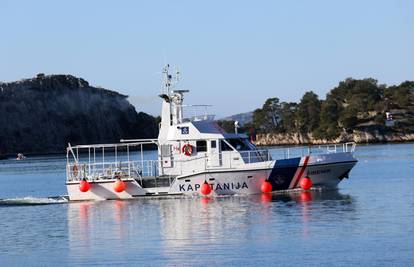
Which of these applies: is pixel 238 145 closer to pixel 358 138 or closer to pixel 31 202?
pixel 31 202

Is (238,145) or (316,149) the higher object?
(316,149)

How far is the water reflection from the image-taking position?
28703 millimetres

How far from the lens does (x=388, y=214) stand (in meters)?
33.4

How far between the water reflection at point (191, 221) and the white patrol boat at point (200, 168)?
22.0 inches

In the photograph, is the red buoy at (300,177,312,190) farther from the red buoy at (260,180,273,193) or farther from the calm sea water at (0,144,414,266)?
the red buoy at (260,180,273,193)

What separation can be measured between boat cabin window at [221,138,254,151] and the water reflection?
2.16 m

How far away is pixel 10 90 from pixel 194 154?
514 ft

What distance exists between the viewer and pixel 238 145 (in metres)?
41.4

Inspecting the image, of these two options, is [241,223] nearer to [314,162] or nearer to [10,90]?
[314,162]

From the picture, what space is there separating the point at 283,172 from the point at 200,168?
3527 millimetres

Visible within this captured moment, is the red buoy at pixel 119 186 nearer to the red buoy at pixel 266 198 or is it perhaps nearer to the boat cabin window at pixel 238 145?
the boat cabin window at pixel 238 145

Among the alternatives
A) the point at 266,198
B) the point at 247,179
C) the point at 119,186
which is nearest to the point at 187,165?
the point at 247,179

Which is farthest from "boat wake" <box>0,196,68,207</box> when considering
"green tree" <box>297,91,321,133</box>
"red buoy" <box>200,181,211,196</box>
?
"green tree" <box>297,91,321,133</box>

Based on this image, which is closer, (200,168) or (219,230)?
(219,230)
